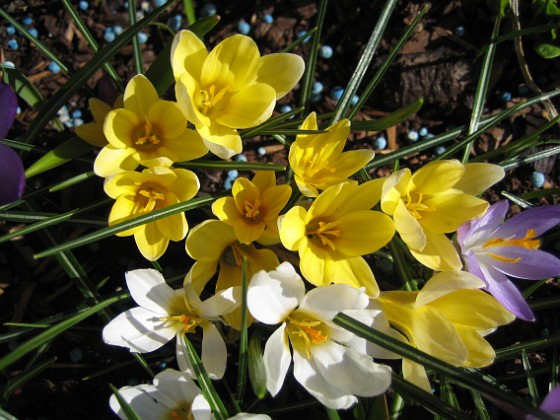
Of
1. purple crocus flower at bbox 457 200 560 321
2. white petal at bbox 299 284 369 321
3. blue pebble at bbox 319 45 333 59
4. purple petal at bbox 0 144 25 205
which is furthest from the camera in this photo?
blue pebble at bbox 319 45 333 59

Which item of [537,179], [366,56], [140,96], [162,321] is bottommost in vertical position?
[537,179]

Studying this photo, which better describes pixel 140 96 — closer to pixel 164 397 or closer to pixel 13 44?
pixel 164 397

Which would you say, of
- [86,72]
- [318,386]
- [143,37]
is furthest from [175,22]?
[318,386]

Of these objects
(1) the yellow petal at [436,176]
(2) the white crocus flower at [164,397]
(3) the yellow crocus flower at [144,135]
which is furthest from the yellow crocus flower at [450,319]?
(3) the yellow crocus flower at [144,135]

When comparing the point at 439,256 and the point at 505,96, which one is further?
the point at 505,96

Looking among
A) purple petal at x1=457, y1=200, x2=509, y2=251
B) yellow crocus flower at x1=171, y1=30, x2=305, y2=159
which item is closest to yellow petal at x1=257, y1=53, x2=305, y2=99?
yellow crocus flower at x1=171, y1=30, x2=305, y2=159

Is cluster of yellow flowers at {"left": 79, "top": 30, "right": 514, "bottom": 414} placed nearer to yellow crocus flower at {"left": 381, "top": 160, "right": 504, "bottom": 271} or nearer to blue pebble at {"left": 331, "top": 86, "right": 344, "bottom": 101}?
yellow crocus flower at {"left": 381, "top": 160, "right": 504, "bottom": 271}

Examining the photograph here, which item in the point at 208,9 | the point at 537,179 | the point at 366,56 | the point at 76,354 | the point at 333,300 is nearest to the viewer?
the point at 333,300
